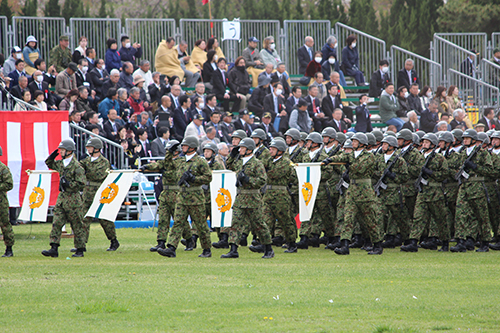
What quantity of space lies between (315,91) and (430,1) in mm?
12785

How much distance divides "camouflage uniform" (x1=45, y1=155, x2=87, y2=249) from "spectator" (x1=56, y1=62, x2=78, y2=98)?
6.37 metres

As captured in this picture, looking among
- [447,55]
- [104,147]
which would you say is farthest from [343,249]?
[447,55]

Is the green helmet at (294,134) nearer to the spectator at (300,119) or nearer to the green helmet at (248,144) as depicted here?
the green helmet at (248,144)

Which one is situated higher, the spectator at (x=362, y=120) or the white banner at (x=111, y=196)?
the spectator at (x=362, y=120)

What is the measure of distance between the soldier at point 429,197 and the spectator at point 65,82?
969cm

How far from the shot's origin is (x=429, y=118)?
23.1m

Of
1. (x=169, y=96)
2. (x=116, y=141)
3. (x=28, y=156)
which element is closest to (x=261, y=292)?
(x=28, y=156)

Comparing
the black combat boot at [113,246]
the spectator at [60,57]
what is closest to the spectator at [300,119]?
the spectator at [60,57]

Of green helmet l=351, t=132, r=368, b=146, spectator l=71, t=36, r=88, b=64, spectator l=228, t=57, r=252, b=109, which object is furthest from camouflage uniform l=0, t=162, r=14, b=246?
spectator l=228, t=57, r=252, b=109

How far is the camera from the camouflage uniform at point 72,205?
13.1 m

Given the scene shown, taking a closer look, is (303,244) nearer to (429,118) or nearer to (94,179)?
(94,179)

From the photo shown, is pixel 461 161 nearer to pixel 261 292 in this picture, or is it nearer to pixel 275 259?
pixel 275 259

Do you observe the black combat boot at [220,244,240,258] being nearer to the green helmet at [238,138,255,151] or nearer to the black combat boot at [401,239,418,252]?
the green helmet at [238,138,255,151]

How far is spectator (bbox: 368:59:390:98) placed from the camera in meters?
24.9
